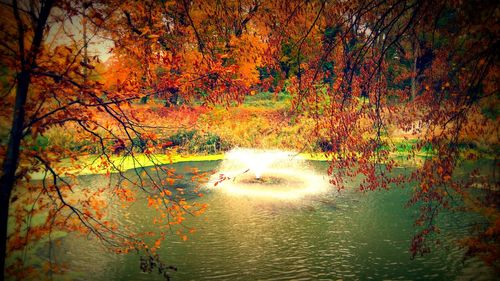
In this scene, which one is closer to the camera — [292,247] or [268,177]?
[292,247]

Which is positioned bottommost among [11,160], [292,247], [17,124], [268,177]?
[292,247]

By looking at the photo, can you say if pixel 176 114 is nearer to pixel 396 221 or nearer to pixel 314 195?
pixel 314 195

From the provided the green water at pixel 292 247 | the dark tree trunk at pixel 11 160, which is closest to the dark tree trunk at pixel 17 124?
the dark tree trunk at pixel 11 160

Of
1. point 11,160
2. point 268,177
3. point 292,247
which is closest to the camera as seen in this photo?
point 11,160

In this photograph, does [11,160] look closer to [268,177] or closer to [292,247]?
[292,247]

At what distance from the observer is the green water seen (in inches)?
260

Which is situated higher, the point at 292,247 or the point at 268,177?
the point at 268,177

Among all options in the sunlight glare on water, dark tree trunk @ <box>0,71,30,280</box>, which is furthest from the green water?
dark tree trunk @ <box>0,71,30,280</box>

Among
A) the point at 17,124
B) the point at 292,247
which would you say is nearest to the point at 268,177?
the point at 292,247

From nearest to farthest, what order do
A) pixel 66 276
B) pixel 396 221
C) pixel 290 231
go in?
pixel 66 276, pixel 290 231, pixel 396 221

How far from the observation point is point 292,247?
7715 mm

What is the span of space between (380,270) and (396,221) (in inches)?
108

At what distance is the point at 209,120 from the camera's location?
69.4ft

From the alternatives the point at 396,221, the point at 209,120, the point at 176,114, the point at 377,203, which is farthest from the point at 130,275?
the point at 176,114
